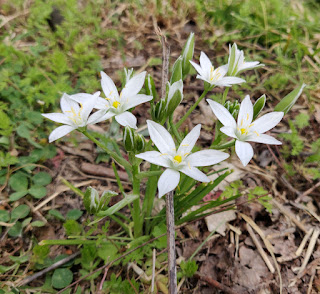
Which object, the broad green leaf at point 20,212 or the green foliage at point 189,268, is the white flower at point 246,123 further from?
the broad green leaf at point 20,212

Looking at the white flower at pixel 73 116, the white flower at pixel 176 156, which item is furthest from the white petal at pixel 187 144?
the white flower at pixel 73 116

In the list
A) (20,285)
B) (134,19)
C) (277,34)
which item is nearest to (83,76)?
(134,19)

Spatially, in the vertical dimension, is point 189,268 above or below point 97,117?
below

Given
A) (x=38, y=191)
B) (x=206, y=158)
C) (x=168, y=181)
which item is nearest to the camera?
(x=168, y=181)

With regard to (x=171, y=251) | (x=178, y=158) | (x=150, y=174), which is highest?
(x=178, y=158)

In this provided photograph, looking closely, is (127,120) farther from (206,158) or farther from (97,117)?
(206,158)

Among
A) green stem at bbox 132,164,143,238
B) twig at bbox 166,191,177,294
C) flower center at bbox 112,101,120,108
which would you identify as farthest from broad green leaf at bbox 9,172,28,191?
twig at bbox 166,191,177,294

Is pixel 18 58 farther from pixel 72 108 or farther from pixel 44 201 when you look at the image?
pixel 72 108

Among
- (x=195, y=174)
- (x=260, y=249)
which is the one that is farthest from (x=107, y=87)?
(x=260, y=249)
